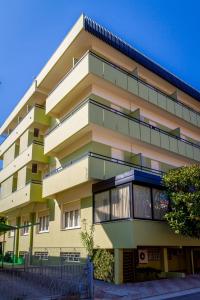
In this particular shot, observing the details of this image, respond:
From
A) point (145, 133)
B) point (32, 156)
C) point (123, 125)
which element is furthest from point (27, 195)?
point (145, 133)

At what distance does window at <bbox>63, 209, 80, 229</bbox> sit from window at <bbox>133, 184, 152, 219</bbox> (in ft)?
20.0

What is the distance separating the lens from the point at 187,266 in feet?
73.9

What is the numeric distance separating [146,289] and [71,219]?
9.06 metres

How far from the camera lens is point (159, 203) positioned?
1922 centimetres

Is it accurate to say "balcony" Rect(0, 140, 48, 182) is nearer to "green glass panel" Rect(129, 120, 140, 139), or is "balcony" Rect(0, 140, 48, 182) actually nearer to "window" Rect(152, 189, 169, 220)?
"green glass panel" Rect(129, 120, 140, 139)

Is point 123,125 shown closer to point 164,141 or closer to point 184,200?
point 164,141

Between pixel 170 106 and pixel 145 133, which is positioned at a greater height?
pixel 170 106

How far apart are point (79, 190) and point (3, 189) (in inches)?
584

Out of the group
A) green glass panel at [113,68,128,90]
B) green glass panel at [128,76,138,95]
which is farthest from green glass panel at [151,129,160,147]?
green glass panel at [113,68,128,90]

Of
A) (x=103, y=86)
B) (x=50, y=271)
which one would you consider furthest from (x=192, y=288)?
(x=103, y=86)

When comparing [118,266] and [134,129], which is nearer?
[118,266]

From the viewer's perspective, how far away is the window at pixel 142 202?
17.6m

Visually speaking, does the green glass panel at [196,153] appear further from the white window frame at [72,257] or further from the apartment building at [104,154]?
the white window frame at [72,257]

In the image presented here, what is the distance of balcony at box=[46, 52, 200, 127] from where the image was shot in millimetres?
21883
